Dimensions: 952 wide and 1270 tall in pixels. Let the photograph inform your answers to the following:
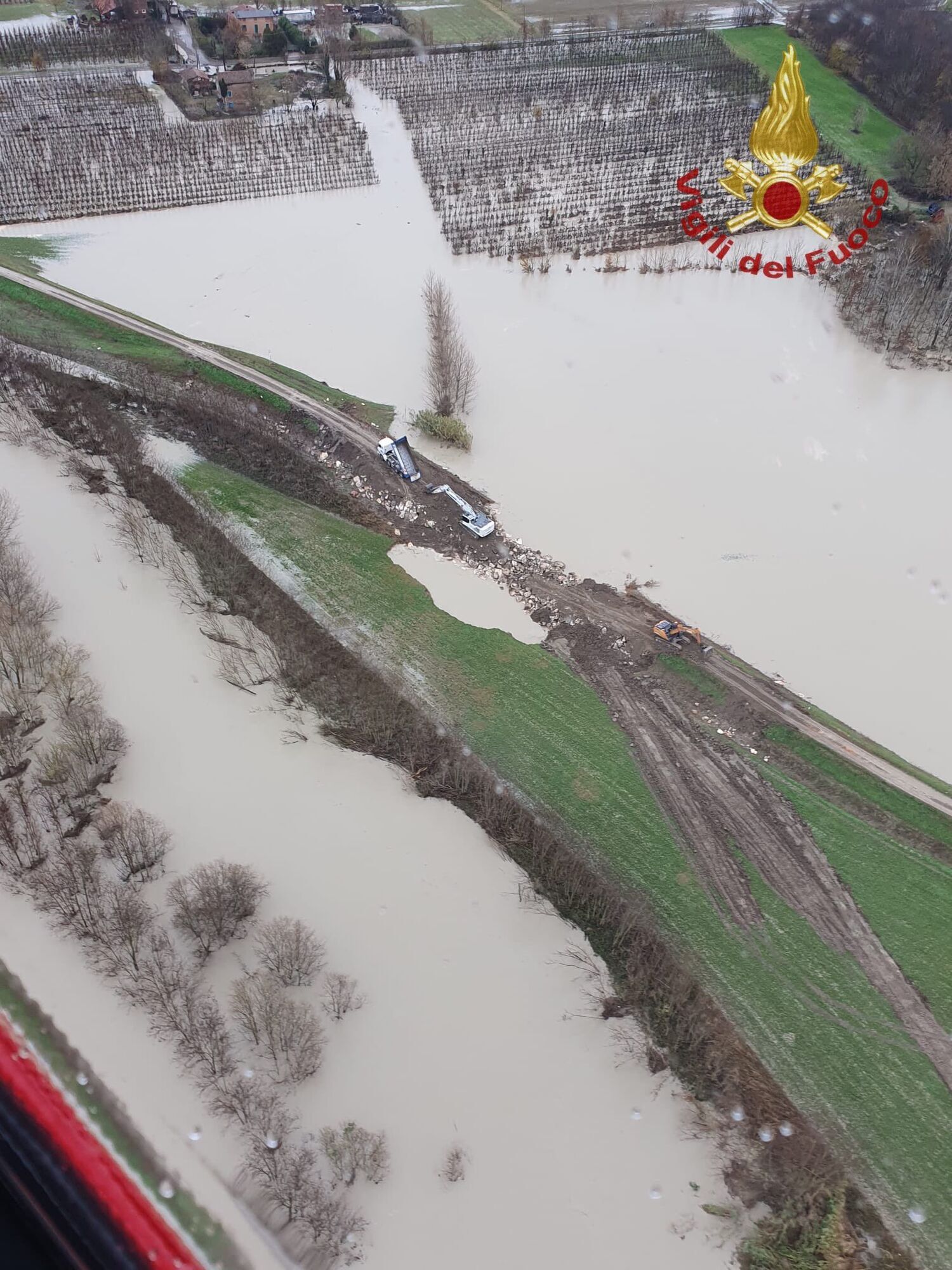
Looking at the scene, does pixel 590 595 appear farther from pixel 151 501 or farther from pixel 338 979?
pixel 151 501

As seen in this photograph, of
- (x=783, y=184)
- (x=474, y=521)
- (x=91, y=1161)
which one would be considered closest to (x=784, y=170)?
(x=783, y=184)

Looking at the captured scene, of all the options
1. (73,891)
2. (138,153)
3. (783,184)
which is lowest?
(73,891)

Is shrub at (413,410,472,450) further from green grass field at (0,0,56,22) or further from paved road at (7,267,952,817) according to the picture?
green grass field at (0,0,56,22)

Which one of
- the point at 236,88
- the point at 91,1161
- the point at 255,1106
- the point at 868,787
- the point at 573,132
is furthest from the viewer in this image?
the point at 236,88

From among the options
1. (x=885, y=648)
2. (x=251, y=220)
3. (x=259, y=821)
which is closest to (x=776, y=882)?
(x=885, y=648)

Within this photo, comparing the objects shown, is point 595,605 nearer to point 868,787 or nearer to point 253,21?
point 868,787

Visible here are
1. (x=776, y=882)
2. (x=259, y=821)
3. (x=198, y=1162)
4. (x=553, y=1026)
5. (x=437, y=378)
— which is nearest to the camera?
(x=198, y=1162)

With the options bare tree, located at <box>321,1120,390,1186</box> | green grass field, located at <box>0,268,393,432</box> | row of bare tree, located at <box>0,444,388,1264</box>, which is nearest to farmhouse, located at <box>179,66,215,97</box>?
green grass field, located at <box>0,268,393,432</box>
